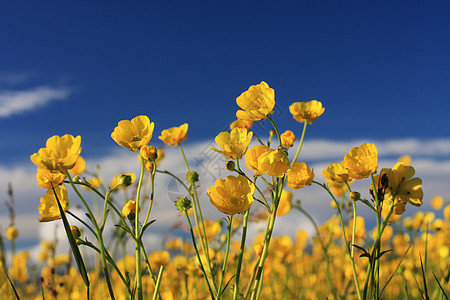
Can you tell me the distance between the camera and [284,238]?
2.64 metres

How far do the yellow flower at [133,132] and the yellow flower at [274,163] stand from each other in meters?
0.29

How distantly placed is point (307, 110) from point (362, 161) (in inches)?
11.9

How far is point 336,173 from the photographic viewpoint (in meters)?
1.02

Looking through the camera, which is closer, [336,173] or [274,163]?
[274,163]

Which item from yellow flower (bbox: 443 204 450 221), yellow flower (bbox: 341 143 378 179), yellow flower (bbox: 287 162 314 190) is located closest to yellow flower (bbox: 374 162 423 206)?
yellow flower (bbox: 341 143 378 179)

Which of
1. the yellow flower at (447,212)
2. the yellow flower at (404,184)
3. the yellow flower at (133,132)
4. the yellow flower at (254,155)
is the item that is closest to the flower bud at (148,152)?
the yellow flower at (133,132)

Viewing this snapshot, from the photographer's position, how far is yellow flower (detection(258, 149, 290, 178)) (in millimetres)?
884

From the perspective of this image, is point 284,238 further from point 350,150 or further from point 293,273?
point 350,150

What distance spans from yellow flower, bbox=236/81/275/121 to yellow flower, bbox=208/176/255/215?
0.60 ft

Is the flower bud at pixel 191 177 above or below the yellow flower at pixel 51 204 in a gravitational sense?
above

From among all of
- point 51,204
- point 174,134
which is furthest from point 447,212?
point 51,204

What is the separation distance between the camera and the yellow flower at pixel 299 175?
98cm

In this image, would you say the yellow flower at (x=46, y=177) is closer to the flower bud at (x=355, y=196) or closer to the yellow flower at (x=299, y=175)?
the yellow flower at (x=299, y=175)

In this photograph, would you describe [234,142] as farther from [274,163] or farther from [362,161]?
[362,161]
